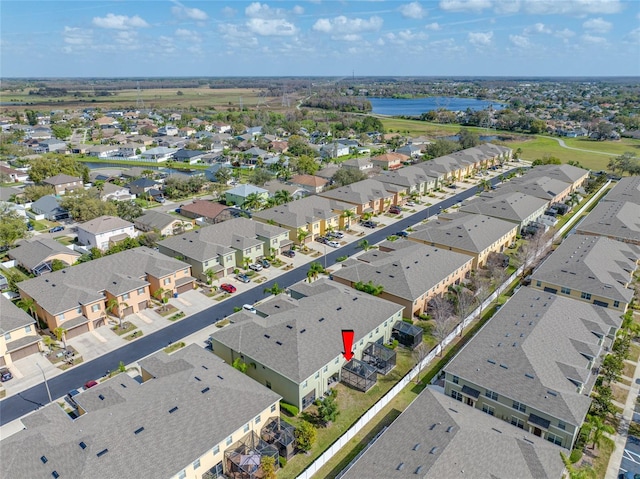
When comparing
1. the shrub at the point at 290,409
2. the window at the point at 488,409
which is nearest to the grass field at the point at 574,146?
the window at the point at 488,409

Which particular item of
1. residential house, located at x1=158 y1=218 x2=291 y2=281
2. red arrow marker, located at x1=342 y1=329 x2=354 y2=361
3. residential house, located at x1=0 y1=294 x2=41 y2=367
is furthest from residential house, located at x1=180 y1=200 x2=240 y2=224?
red arrow marker, located at x1=342 y1=329 x2=354 y2=361

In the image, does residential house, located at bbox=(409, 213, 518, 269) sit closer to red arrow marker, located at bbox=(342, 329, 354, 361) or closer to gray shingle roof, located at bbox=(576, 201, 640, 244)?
gray shingle roof, located at bbox=(576, 201, 640, 244)

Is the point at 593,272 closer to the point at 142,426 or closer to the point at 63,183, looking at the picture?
the point at 142,426

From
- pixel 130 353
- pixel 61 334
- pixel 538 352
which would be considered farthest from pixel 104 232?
pixel 538 352

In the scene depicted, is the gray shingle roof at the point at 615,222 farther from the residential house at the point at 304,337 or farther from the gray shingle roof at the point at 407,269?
the residential house at the point at 304,337

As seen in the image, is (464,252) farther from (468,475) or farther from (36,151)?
(36,151)

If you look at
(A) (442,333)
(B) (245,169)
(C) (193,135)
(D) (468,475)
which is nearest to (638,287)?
(A) (442,333)
